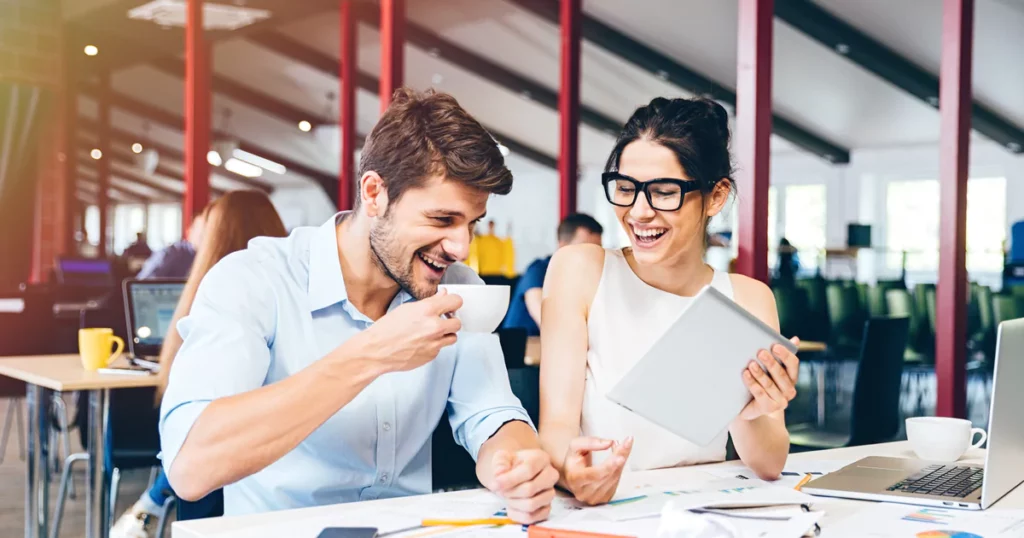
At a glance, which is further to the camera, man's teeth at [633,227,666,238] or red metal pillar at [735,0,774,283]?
red metal pillar at [735,0,774,283]

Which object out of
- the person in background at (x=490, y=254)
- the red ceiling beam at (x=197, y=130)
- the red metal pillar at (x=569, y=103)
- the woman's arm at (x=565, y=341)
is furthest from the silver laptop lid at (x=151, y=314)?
the person in background at (x=490, y=254)

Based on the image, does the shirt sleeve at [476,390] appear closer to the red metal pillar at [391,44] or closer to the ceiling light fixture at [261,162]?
the red metal pillar at [391,44]

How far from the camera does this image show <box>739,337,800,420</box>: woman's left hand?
1.38 metres

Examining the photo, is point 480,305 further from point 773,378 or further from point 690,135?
point 690,135

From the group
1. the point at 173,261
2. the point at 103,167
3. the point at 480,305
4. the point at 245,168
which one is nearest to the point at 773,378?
the point at 480,305

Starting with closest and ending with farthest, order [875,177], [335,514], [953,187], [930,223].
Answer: [335,514]
[953,187]
[930,223]
[875,177]

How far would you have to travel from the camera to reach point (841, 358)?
695 cm

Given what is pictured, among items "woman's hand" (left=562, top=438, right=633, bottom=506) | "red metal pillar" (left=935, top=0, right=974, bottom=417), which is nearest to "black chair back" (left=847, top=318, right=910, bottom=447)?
"red metal pillar" (left=935, top=0, right=974, bottom=417)

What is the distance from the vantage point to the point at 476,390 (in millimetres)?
1640

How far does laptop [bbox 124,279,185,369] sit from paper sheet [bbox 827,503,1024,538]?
2.69 m

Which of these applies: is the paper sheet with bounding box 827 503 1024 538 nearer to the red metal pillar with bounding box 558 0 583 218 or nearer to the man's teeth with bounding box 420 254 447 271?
the man's teeth with bounding box 420 254 447 271

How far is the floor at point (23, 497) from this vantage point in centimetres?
389

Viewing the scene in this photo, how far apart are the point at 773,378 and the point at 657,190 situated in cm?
50

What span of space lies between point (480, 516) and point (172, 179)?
25315mm
